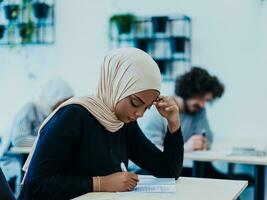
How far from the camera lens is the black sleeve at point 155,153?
2.00 metres

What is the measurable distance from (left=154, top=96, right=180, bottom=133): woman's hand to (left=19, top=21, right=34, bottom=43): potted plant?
2.89 m

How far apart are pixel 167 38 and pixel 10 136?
1573 mm

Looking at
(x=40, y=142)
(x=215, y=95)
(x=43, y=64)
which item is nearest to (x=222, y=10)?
(x=215, y=95)

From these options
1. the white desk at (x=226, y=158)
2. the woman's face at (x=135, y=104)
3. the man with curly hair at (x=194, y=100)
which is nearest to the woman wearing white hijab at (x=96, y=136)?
the woman's face at (x=135, y=104)

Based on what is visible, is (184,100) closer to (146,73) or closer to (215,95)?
(215,95)

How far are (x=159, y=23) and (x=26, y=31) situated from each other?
4.34 ft

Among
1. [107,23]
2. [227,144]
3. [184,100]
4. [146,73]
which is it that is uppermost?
[107,23]

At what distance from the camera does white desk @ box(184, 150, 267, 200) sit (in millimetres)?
2998

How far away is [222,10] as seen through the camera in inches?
157

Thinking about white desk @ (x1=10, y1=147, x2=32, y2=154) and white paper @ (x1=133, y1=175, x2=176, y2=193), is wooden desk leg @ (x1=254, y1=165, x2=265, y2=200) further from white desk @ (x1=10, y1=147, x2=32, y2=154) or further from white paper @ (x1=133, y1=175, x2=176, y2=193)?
white desk @ (x1=10, y1=147, x2=32, y2=154)

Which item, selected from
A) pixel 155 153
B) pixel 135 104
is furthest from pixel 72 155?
pixel 155 153

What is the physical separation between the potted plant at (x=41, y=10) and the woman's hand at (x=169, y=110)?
9.12ft

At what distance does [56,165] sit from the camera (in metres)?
1.67

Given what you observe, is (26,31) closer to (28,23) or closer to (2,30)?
(28,23)
